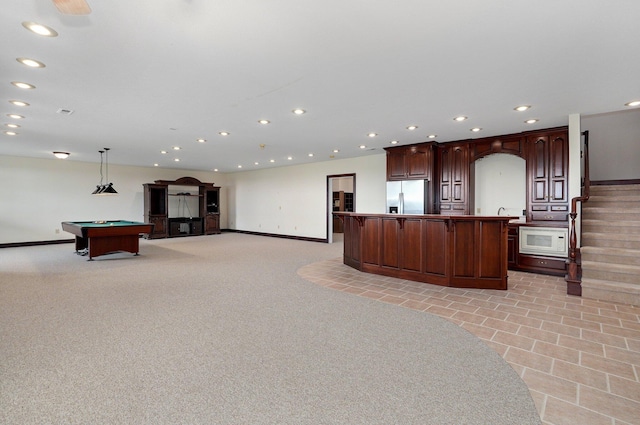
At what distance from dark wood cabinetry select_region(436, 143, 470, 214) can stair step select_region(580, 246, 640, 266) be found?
7.01ft

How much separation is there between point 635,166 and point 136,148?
35.1 ft

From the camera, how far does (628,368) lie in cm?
229

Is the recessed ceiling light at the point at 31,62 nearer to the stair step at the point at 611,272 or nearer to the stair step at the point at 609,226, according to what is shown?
the stair step at the point at 611,272

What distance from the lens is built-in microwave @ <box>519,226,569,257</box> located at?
5.16 m

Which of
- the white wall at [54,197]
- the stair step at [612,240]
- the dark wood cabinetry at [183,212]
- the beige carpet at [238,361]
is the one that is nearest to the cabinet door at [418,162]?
the stair step at [612,240]

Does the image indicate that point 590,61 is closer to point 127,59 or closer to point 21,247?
point 127,59

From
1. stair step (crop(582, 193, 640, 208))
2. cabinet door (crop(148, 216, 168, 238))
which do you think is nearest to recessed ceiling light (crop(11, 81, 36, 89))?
cabinet door (crop(148, 216, 168, 238))

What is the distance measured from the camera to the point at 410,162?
691 centimetres

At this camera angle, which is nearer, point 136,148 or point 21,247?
point 136,148

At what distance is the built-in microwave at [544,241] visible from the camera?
5.16 meters

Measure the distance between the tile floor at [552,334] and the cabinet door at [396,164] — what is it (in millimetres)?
2958

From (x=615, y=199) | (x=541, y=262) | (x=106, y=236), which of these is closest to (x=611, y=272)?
(x=541, y=262)

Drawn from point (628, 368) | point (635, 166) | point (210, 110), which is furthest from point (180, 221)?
point (635, 166)

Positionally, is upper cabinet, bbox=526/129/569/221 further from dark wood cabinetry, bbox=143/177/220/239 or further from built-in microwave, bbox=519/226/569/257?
dark wood cabinetry, bbox=143/177/220/239
